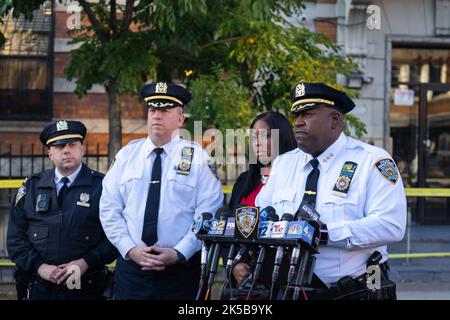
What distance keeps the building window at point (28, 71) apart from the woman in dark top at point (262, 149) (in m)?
7.06

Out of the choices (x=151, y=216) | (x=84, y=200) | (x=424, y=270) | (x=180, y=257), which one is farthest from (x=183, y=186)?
(x=424, y=270)

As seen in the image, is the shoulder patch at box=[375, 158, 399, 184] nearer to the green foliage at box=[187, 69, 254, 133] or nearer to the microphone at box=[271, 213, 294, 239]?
the microphone at box=[271, 213, 294, 239]

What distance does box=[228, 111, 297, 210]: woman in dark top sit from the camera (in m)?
4.86

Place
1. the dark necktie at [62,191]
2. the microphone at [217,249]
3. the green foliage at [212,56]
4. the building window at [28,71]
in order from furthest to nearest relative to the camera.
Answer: the building window at [28,71] → the green foliage at [212,56] → the dark necktie at [62,191] → the microphone at [217,249]

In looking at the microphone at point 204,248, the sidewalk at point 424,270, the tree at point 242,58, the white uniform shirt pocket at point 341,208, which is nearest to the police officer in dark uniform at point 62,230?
the microphone at point 204,248

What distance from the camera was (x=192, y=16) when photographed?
7820 millimetres

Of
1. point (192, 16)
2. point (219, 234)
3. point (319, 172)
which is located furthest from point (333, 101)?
point (192, 16)

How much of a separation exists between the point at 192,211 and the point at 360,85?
293 inches

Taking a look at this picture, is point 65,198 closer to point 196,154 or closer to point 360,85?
point 196,154

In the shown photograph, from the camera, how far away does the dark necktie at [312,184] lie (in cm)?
394

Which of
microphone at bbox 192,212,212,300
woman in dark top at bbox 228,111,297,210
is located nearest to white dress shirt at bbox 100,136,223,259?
woman in dark top at bbox 228,111,297,210

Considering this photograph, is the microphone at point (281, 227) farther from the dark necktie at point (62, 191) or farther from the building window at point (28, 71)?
the building window at point (28, 71)

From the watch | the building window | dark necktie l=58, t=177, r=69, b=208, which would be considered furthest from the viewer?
the building window

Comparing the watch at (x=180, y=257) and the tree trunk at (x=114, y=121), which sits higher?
the tree trunk at (x=114, y=121)
